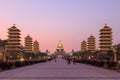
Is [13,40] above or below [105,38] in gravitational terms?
below

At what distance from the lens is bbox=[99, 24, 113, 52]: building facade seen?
511 ft

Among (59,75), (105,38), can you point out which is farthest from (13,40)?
(59,75)

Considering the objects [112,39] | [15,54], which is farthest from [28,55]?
[112,39]

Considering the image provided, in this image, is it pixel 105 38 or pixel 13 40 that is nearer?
pixel 105 38

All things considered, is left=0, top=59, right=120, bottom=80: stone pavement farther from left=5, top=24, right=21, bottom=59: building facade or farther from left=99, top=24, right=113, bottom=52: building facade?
left=99, top=24, right=113, bottom=52: building facade

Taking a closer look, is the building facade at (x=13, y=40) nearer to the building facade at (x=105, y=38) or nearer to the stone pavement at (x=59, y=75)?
the building facade at (x=105, y=38)

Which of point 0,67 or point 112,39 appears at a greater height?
point 112,39

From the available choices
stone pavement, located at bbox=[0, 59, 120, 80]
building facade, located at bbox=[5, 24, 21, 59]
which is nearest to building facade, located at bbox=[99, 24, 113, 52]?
building facade, located at bbox=[5, 24, 21, 59]

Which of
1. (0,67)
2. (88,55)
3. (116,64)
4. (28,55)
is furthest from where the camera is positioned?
(88,55)

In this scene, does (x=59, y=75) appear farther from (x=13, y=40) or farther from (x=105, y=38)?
(x=13, y=40)

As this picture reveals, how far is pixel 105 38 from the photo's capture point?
159m

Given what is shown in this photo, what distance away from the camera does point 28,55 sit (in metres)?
173

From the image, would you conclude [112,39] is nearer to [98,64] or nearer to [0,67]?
[98,64]

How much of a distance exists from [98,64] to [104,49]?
84.0 metres
